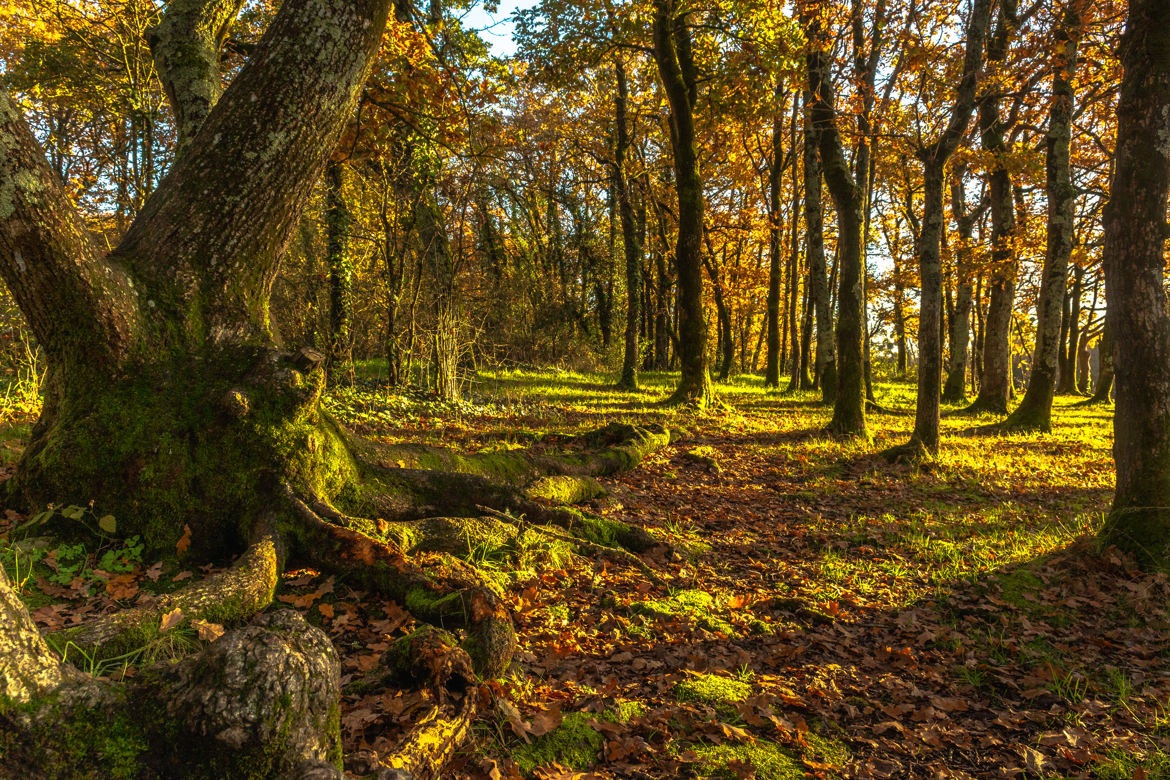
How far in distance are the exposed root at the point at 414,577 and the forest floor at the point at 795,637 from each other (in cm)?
12

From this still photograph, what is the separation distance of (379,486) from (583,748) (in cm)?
272

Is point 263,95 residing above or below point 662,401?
above

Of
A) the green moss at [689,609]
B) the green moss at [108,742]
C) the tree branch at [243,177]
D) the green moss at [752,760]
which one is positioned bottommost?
the green moss at [752,760]

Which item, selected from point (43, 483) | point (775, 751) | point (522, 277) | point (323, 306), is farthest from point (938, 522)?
point (522, 277)

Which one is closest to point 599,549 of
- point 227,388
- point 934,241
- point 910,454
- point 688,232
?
point 227,388

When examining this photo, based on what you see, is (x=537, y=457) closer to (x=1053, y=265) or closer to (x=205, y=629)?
(x=205, y=629)

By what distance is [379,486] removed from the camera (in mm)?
4645

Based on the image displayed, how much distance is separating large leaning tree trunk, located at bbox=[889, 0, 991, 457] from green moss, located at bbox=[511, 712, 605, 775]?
7.93 meters

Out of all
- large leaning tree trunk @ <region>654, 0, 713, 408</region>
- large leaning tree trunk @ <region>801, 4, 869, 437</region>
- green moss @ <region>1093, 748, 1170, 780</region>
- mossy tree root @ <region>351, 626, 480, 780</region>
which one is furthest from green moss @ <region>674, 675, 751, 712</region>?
large leaning tree trunk @ <region>654, 0, 713, 408</region>

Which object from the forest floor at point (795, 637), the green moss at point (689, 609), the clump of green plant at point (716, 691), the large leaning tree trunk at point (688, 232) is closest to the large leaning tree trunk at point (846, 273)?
the large leaning tree trunk at point (688, 232)

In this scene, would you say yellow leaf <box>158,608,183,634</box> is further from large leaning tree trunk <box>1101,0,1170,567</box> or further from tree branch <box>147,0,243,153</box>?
large leaning tree trunk <box>1101,0,1170,567</box>

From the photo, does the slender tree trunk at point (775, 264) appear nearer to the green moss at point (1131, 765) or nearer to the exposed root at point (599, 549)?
the exposed root at point (599, 549)

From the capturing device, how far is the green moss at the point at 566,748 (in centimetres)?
246

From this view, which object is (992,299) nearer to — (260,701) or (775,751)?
(775,751)
